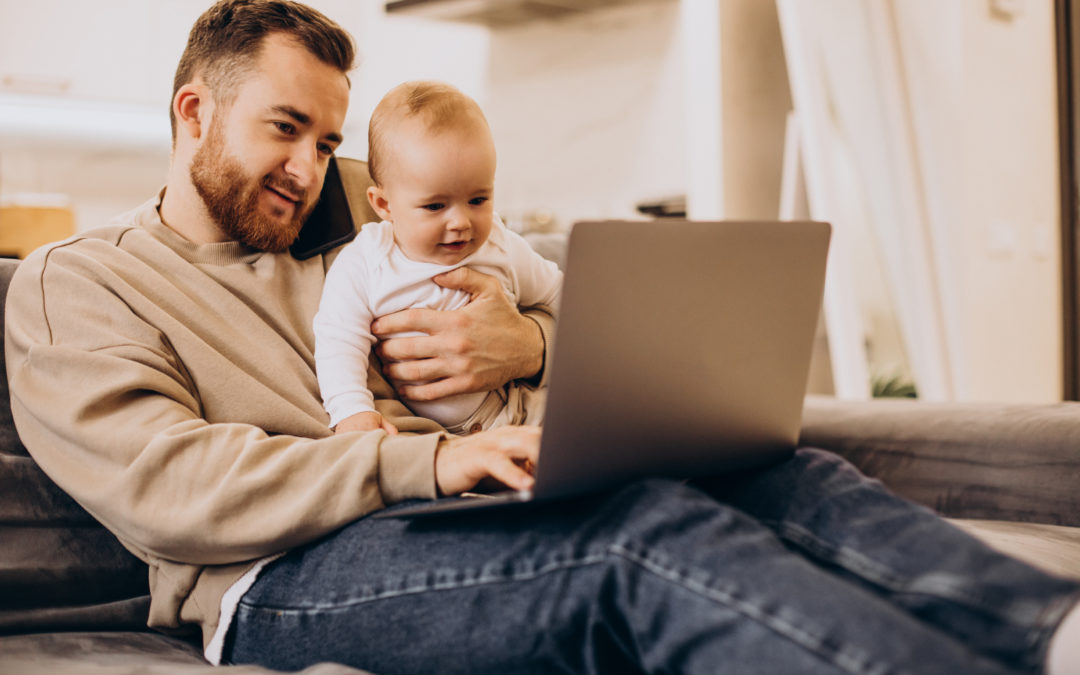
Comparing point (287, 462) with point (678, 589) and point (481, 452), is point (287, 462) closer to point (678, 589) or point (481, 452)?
point (481, 452)

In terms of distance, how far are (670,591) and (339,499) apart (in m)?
0.35

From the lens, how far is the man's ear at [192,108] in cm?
133

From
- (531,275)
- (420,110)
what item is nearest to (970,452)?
(531,275)

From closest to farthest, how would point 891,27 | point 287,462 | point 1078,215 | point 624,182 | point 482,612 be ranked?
point 482,612 < point 287,462 < point 891,27 < point 1078,215 < point 624,182

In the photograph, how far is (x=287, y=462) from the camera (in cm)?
95

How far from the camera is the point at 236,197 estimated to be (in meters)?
1.25

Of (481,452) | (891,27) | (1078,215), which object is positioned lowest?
(1078,215)

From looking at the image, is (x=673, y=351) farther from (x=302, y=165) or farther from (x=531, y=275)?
(x=302, y=165)

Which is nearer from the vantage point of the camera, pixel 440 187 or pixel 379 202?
pixel 440 187

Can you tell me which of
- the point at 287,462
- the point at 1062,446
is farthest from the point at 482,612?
the point at 1062,446

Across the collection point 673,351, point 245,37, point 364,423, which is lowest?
point 364,423

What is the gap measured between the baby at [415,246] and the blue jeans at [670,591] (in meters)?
0.24

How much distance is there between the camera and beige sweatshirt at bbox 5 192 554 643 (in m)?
0.94

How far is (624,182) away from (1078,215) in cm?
172
